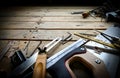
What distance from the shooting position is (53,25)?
167 cm

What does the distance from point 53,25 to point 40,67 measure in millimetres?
755

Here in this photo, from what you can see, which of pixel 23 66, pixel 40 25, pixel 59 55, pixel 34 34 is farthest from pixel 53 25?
pixel 23 66

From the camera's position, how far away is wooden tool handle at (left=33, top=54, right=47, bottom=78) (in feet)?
2.96

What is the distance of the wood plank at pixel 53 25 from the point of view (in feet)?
5.23

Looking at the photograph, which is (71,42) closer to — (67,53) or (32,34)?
(67,53)

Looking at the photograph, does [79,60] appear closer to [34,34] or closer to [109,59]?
[109,59]

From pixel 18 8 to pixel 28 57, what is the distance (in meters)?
1.22

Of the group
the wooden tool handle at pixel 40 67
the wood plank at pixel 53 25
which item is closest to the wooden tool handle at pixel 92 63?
the wooden tool handle at pixel 40 67

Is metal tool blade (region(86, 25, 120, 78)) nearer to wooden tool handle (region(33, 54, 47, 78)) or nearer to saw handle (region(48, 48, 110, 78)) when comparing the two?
saw handle (region(48, 48, 110, 78))

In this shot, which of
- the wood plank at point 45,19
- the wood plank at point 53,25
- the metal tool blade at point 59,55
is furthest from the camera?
the wood plank at point 45,19

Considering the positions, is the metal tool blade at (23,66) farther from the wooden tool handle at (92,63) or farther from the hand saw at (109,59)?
the hand saw at (109,59)

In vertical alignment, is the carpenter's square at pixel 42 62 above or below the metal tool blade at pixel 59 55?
above

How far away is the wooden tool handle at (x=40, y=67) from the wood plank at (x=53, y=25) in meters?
0.59

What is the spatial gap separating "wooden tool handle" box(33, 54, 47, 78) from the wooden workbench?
163mm
